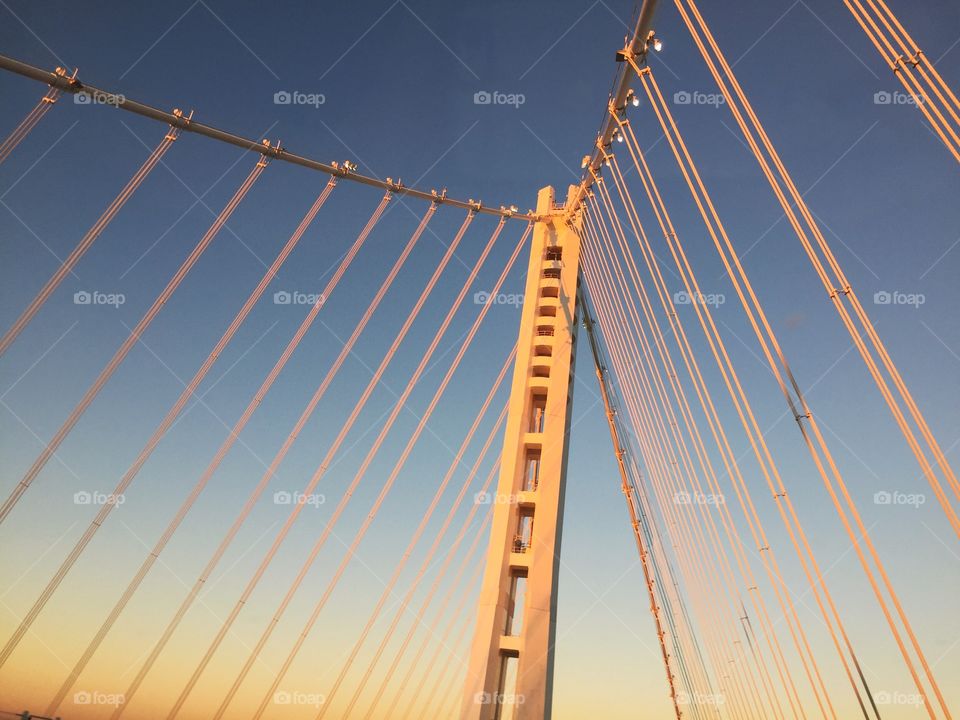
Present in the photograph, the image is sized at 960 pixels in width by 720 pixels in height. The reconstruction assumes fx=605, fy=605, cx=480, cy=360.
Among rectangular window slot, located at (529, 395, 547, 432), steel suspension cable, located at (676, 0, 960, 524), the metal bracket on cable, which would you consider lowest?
steel suspension cable, located at (676, 0, 960, 524)

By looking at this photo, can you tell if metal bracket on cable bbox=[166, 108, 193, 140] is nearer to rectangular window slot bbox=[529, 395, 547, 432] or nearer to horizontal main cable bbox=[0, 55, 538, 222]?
horizontal main cable bbox=[0, 55, 538, 222]

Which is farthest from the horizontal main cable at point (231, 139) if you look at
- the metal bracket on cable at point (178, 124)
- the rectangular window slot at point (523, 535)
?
the rectangular window slot at point (523, 535)

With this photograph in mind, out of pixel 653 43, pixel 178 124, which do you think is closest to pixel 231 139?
pixel 178 124

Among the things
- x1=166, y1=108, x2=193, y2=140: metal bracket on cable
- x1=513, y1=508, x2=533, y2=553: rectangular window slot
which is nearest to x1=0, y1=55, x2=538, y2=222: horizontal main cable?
x1=166, y1=108, x2=193, y2=140: metal bracket on cable

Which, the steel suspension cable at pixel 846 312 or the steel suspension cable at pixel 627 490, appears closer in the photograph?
the steel suspension cable at pixel 846 312

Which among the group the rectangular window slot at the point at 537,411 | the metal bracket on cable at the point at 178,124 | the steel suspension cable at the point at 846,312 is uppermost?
the metal bracket on cable at the point at 178,124

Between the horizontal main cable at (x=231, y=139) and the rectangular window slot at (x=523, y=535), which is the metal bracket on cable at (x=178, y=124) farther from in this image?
the rectangular window slot at (x=523, y=535)

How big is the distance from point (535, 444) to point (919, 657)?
27.7ft

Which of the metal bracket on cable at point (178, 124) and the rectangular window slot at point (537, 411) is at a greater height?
the metal bracket on cable at point (178, 124)

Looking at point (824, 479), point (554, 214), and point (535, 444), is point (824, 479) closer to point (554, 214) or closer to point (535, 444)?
point (535, 444)

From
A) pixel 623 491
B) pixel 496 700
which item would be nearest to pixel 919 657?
pixel 496 700

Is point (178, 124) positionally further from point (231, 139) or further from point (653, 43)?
point (653, 43)

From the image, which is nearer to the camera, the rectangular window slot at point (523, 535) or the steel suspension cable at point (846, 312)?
the steel suspension cable at point (846, 312)

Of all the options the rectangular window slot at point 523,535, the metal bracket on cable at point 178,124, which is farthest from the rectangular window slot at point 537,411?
the metal bracket on cable at point 178,124
